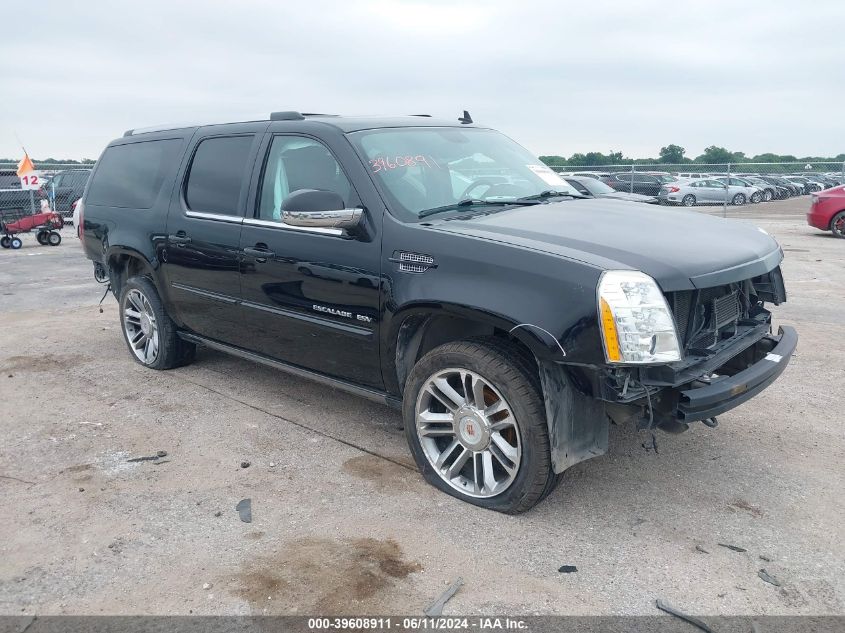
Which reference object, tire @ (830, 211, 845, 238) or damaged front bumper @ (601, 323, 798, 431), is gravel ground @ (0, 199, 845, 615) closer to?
damaged front bumper @ (601, 323, 798, 431)

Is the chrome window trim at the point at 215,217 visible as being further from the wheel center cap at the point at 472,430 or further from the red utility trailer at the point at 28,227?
the red utility trailer at the point at 28,227

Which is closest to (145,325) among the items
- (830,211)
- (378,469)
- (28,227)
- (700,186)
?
(378,469)

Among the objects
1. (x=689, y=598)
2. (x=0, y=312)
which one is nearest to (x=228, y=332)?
(x=689, y=598)

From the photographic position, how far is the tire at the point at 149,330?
18.6ft

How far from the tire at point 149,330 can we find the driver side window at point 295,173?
1619 mm

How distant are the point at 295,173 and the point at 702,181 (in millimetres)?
27953

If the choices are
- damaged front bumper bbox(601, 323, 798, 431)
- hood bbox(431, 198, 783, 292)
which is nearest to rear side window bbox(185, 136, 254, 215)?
hood bbox(431, 198, 783, 292)

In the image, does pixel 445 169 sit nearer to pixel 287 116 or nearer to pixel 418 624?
pixel 287 116

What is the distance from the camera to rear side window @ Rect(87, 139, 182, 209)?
5480mm

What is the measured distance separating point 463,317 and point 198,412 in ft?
7.68

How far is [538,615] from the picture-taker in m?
2.77

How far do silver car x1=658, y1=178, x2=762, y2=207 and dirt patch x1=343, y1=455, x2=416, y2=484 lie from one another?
25.2 meters

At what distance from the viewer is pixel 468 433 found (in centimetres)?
357

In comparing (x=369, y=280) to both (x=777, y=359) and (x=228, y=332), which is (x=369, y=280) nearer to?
(x=228, y=332)
